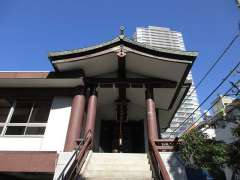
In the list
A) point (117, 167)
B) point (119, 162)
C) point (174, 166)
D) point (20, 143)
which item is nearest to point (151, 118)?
point (119, 162)

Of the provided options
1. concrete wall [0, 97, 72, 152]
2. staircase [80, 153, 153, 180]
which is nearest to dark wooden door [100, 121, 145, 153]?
concrete wall [0, 97, 72, 152]

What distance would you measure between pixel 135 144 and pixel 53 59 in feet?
23.0

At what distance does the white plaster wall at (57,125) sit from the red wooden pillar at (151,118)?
355cm

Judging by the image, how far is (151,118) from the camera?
10.1 metres

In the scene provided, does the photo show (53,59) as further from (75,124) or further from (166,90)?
(166,90)

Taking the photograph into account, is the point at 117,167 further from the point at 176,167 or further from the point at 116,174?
the point at 176,167

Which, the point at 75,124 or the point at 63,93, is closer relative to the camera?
the point at 75,124

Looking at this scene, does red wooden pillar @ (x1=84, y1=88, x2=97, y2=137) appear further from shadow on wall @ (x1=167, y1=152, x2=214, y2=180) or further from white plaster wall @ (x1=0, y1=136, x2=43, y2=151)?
shadow on wall @ (x1=167, y1=152, x2=214, y2=180)

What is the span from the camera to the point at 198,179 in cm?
1055

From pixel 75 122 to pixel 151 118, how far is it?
3.24 metres

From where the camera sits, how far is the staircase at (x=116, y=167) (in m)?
7.20

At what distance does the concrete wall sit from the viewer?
31.2 ft

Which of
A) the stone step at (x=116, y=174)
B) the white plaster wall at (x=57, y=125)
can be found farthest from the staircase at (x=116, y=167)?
the white plaster wall at (x=57, y=125)

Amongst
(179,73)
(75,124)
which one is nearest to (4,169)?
(75,124)
